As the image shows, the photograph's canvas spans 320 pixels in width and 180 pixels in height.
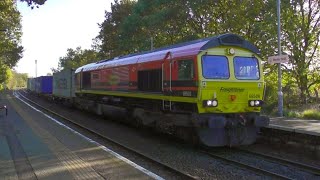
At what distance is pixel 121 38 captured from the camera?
42.3 metres

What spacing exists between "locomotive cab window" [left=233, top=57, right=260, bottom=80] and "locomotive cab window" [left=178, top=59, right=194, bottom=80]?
138 centimetres

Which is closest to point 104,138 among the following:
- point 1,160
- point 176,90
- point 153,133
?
point 153,133

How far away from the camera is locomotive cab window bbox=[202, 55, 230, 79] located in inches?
495

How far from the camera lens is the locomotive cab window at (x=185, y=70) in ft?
41.7

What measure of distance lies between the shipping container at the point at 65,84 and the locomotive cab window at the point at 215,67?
1941 cm

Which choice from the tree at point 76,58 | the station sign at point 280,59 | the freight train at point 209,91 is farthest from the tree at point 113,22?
the freight train at point 209,91

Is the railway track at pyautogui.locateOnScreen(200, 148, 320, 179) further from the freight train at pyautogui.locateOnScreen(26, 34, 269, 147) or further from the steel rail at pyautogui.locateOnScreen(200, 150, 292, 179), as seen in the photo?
the freight train at pyautogui.locateOnScreen(26, 34, 269, 147)

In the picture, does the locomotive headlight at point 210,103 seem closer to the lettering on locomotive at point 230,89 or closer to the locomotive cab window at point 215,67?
the lettering on locomotive at point 230,89

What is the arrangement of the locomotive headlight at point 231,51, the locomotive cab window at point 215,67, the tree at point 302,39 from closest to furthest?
the locomotive cab window at point 215,67 < the locomotive headlight at point 231,51 < the tree at point 302,39

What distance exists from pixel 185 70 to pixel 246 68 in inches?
74.8

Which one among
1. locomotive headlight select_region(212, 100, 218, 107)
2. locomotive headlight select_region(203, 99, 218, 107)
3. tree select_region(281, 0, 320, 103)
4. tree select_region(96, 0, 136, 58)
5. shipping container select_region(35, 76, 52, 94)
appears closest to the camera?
locomotive headlight select_region(203, 99, 218, 107)

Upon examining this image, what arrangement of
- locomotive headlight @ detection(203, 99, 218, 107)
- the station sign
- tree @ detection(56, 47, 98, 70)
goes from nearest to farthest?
locomotive headlight @ detection(203, 99, 218, 107) → the station sign → tree @ detection(56, 47, 98, 70)

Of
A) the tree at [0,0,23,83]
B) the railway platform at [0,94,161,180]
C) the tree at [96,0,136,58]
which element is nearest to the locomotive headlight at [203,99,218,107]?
the railway platform at [0,94,161,180]

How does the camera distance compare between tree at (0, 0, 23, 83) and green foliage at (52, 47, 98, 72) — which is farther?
green foliage at (52, 47, 98, 72)
